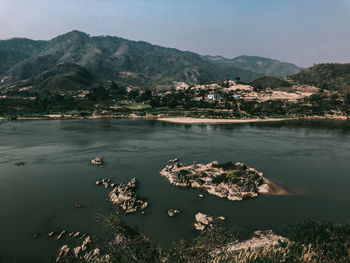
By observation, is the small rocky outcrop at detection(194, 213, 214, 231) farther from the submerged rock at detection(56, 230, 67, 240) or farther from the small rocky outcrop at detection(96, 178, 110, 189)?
the small rocky outcrop at detection(96, 178, 110, 189)

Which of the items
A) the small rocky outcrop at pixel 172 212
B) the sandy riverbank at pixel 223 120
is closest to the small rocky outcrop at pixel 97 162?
the small rocky outcrop at pixel 172 212

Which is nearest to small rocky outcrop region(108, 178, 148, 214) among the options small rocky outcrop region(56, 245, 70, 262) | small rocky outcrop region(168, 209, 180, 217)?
small rocky outcrop region(168, 209, 180, 217)

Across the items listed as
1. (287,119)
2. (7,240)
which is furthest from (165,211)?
(287,119)

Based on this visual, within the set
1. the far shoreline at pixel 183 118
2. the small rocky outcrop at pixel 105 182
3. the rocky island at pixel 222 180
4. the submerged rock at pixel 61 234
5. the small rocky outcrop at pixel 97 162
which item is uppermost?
the far shoreline at pixel 183 118

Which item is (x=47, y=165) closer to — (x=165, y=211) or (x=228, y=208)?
(x=165, y=211)

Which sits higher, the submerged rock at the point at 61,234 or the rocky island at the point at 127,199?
the rocky island at the point at 127,199

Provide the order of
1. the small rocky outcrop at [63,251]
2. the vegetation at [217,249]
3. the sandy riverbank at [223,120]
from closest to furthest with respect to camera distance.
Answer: the vegetation at [217,249], the small rocky outcrop at [63,251], the sandy riverbank at [223,120]

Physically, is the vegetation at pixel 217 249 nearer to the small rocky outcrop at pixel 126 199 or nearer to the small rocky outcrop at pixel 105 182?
the small rocky outcrop at pixel 126 199
